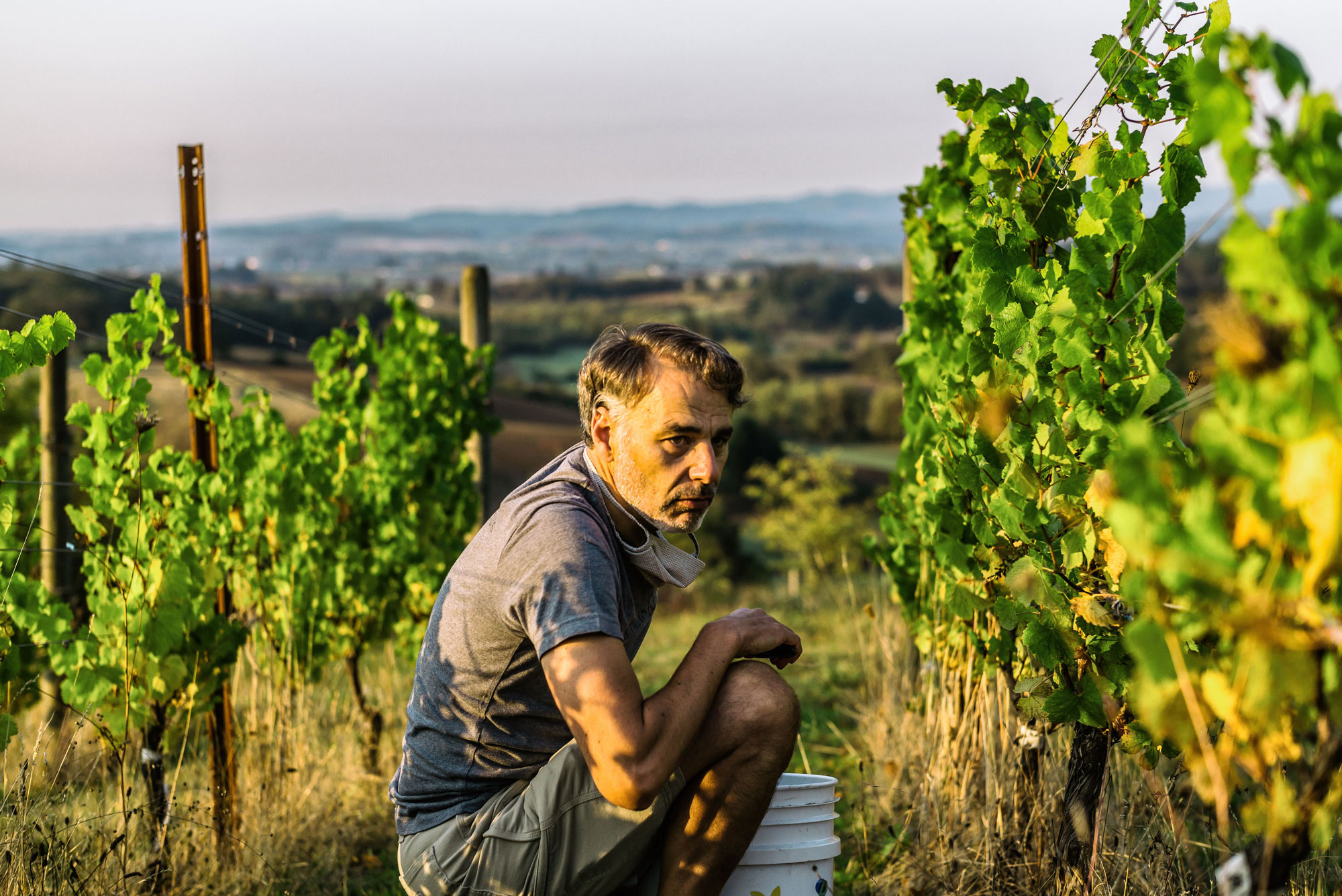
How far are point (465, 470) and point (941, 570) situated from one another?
109 inches

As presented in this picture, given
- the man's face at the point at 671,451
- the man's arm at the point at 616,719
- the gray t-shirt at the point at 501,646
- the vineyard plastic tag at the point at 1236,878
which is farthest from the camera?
the man's face at the point at 671,451

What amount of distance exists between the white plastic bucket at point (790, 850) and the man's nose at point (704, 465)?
2.08ft

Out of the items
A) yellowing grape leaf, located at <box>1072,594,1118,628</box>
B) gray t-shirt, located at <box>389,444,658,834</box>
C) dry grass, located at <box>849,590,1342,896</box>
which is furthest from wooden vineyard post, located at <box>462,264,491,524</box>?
yellowing grape leaf, located at <box>1072,594,1118,628</box>

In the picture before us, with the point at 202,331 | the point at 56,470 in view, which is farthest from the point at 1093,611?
the point at 56,470

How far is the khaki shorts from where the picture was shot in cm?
239

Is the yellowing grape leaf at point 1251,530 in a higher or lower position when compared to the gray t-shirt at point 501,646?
higher

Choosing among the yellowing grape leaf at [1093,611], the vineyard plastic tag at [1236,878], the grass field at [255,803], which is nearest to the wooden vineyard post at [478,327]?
the grass field at [255,803]

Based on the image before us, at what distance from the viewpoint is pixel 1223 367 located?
1.30 meters

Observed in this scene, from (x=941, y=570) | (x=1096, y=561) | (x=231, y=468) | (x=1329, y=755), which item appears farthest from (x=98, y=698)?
(x=1329, y=755)

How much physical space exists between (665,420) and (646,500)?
0.17m

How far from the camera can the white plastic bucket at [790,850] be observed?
8.09ft

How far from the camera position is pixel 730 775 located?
7.84ft

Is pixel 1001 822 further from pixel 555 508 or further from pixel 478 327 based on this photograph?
pixel 478 327

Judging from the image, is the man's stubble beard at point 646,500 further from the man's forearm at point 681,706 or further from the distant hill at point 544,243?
the distant hill at point 544,243
